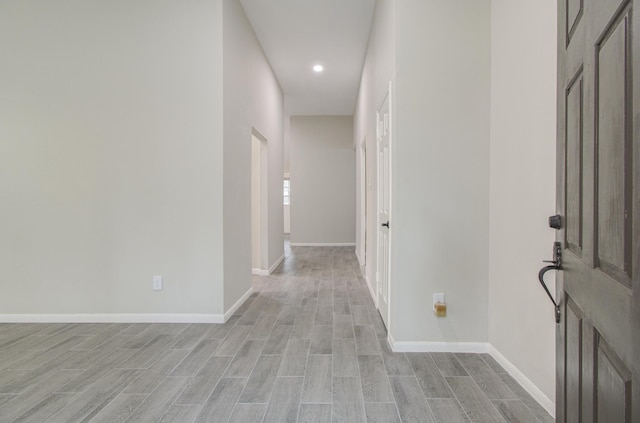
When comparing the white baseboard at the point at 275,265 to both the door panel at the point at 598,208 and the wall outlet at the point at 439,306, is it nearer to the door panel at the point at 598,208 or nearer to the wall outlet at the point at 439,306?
the wall outlet at the point at 439,306

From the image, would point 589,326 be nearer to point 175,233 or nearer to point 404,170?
point 404,170

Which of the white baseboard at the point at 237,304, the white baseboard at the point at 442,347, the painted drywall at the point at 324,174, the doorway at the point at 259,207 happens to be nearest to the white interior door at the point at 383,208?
the white baseboard at the point at 442,347

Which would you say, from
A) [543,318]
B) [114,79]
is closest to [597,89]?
[543,318]

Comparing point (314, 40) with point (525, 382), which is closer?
point (525, 382)

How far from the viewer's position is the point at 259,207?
16.6ft

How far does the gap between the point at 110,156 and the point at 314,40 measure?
2.70 metres

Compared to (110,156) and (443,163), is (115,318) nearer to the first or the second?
→ (110,156)

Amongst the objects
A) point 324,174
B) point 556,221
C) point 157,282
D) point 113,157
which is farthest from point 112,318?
point 324,174

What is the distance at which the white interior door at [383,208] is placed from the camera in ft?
9.29

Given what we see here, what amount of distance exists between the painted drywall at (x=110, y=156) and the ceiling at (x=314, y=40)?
93cm

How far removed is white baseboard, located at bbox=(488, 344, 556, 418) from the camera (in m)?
1.71

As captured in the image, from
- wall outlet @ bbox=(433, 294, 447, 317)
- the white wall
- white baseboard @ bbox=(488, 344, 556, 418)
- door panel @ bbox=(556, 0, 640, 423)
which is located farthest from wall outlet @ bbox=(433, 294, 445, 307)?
the white wall

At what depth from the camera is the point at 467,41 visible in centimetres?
235

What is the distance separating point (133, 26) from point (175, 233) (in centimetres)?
184
